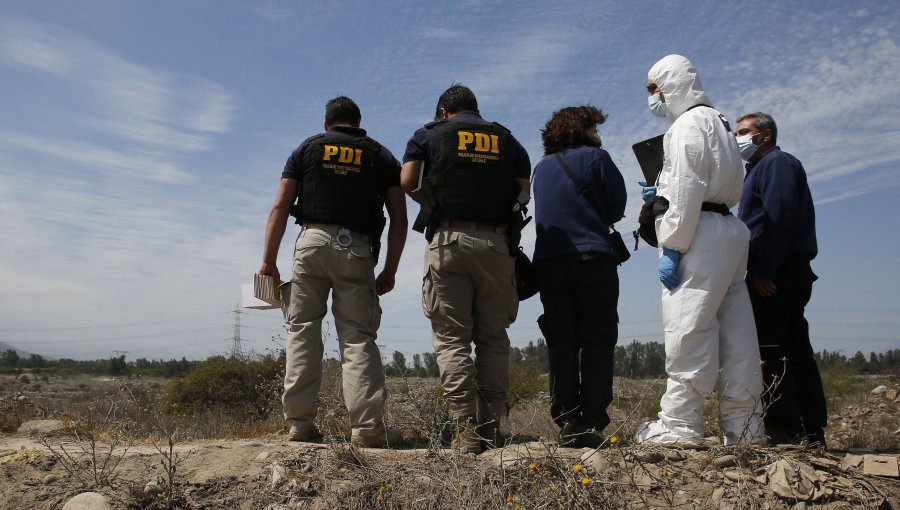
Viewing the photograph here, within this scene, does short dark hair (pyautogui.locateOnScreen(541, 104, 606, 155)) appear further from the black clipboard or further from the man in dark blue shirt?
the man in dark blue shirt

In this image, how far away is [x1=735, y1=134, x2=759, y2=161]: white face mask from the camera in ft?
17.3

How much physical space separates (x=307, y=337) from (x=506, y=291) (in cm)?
139

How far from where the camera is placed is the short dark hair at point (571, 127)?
4.95 metres

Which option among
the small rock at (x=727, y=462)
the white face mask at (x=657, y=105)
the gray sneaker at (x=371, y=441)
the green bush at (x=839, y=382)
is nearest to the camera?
the small rock at (x=727, y=462)

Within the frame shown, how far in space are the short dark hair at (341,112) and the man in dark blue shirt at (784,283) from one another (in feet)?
9.61

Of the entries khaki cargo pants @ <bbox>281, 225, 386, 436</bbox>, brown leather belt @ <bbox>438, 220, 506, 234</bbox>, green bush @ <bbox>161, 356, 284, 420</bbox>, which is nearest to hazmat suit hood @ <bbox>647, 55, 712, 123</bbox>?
brown leather belt @ <bbox>438, 220, 506, 234</bbox>

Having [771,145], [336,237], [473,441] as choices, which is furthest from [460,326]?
[771,145]

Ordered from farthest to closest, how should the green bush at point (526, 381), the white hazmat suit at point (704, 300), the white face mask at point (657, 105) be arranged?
the green bush at point (526, 381)
the white face mask at point (657, 105)
the white hazmat suit at point (704, 300)

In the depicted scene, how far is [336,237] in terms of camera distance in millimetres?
4754

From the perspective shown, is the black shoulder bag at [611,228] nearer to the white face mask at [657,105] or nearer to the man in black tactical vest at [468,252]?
the man in black tactical vest at [468,252]

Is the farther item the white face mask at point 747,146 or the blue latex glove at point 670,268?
the white face mask at point 747,146

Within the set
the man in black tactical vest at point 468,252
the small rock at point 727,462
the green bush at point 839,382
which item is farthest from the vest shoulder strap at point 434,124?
the green bush at point 839,382

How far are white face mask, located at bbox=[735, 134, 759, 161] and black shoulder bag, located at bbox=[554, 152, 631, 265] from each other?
4.19ft

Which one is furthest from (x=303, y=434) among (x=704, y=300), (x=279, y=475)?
(x=704, y=300)
